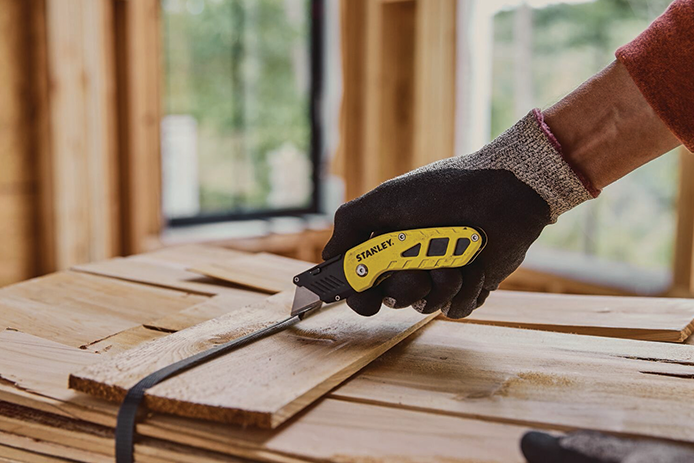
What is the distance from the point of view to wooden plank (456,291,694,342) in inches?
56.2

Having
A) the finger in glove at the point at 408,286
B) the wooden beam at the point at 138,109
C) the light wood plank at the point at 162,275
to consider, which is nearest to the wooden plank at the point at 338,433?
the finger in glove at the point at 408,286

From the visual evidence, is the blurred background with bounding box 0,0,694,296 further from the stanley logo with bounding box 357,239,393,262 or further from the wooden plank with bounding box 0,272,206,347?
the stanley logo with bounding box 357,239,393,262

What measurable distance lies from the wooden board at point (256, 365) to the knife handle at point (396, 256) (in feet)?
0.30

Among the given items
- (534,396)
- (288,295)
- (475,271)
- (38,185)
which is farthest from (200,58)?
(534,396)

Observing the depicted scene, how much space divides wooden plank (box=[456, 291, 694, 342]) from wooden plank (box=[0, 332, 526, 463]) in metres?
0.60

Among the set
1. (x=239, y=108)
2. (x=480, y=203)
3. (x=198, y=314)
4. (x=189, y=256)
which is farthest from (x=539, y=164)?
(x=239, y=108)

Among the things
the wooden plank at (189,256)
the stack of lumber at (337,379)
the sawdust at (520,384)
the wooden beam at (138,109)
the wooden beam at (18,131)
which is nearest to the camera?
the stack of lumber at (337,379)

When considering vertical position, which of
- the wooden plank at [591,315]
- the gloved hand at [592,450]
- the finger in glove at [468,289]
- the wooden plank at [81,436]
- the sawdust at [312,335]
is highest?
the finger in glove at [468,289]

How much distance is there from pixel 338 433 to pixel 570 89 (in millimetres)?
2929

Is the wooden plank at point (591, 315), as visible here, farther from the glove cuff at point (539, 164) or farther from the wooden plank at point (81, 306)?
the glove cuff at point (539, 164)

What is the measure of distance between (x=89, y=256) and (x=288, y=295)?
2241 mm

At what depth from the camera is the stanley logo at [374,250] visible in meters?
1.25

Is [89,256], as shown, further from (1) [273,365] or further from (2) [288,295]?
A: (1) [273,365]

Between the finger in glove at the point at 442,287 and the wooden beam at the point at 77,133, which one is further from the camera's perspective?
the wooden beam at the point at 77,133
